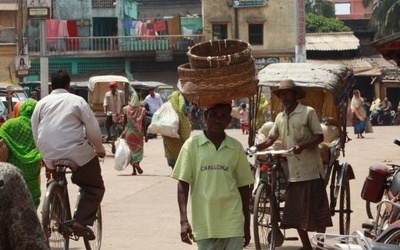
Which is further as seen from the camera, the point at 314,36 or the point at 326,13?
the point at 326,13

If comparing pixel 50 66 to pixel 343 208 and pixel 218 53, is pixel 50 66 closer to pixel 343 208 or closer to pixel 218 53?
pixel 343 208

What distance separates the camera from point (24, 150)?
32.1 feet

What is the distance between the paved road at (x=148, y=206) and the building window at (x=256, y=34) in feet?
104

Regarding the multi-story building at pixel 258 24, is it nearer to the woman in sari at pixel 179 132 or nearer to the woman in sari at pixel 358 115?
the woman in sari at pixel 358 115

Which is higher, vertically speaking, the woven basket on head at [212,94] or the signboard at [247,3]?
the signboard at [247,3]

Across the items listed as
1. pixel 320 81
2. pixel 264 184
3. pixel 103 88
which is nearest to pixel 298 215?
pixel 264 184

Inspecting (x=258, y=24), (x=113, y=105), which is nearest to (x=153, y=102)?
(x=113, y=105)

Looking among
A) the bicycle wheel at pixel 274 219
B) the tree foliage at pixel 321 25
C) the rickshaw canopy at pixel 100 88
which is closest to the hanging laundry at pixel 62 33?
the tree foliage at pixel 321 25

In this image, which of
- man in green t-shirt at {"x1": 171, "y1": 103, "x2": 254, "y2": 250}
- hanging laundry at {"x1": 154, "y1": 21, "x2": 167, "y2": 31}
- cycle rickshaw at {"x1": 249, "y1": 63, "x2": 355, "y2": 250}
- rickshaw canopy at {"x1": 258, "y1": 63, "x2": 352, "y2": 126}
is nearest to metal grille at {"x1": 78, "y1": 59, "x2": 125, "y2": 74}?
Answer: hanging laundry at {"x1": 154, "y1": 21, "x2": 167, "y2": 31}

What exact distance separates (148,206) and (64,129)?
5040mm

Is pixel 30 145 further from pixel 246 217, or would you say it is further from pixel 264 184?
pixel 246 217

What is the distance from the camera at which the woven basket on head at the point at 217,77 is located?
7.89 m

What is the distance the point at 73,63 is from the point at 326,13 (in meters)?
36.4

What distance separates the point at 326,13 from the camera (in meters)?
87.9
